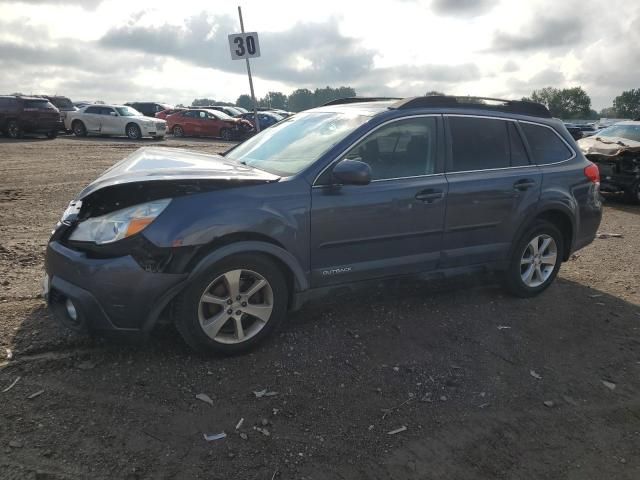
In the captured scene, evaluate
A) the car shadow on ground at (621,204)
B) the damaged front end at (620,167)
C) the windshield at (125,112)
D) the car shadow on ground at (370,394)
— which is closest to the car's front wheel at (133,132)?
the windshield at (125,112)

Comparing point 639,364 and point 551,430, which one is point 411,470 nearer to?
point 551,430

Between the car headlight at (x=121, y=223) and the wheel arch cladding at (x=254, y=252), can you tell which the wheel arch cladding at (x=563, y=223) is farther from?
the car headlight at (x=121, y=223)

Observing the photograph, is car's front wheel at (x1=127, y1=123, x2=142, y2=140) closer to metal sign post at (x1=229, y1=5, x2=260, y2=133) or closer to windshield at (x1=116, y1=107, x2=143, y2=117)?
windshield at (x1=116, y1=107, x2=143, y2=117)

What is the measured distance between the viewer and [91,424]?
278 cm

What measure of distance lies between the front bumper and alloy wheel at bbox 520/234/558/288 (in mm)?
3246

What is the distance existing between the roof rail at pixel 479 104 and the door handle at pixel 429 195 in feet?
2.32

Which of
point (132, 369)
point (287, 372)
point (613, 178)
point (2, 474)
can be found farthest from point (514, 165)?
point (613, 178)

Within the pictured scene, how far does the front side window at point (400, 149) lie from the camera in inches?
154

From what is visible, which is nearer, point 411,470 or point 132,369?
point 411,470

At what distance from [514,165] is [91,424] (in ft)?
12.8

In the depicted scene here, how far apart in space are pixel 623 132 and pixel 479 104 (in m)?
9.07

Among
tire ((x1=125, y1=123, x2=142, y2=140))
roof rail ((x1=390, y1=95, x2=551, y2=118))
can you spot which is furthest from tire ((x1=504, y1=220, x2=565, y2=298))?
tire ((x1=125, y1=123, x2=142, y2=140))

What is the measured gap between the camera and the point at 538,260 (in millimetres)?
4926

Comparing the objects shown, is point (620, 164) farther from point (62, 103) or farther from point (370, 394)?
point (62, 103)
